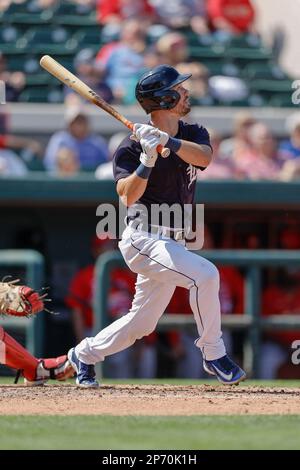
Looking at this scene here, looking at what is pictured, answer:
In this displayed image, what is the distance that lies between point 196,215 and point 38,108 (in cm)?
182

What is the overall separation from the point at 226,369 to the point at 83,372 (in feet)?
2.66

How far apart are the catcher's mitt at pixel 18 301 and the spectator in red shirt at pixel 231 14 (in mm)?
7068

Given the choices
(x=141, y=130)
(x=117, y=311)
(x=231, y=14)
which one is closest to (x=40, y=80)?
(x=117, y=311)

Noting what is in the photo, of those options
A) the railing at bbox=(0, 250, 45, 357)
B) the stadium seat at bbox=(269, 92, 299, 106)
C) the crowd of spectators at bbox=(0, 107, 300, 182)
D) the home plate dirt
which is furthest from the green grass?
the stadium seat at bbox=(269, 92, 299, 106)

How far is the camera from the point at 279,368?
9359mm

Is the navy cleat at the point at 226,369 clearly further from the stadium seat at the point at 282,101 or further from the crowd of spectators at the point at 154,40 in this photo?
the stadium seat at the point at 282,101

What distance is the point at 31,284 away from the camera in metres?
8.88

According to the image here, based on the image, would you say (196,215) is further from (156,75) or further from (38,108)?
(156,75)

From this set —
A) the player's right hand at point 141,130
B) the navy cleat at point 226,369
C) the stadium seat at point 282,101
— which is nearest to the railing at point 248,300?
the stadium seat at point 282,101

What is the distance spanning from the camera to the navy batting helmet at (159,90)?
19.3 ft

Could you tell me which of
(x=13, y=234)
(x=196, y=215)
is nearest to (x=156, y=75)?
(x=196, y=215)

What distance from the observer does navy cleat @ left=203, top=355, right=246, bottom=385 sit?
233 inches

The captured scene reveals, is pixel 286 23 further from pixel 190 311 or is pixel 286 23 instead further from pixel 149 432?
pixel 149 432

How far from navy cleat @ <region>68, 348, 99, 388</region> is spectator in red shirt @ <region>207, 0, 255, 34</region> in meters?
7.12
